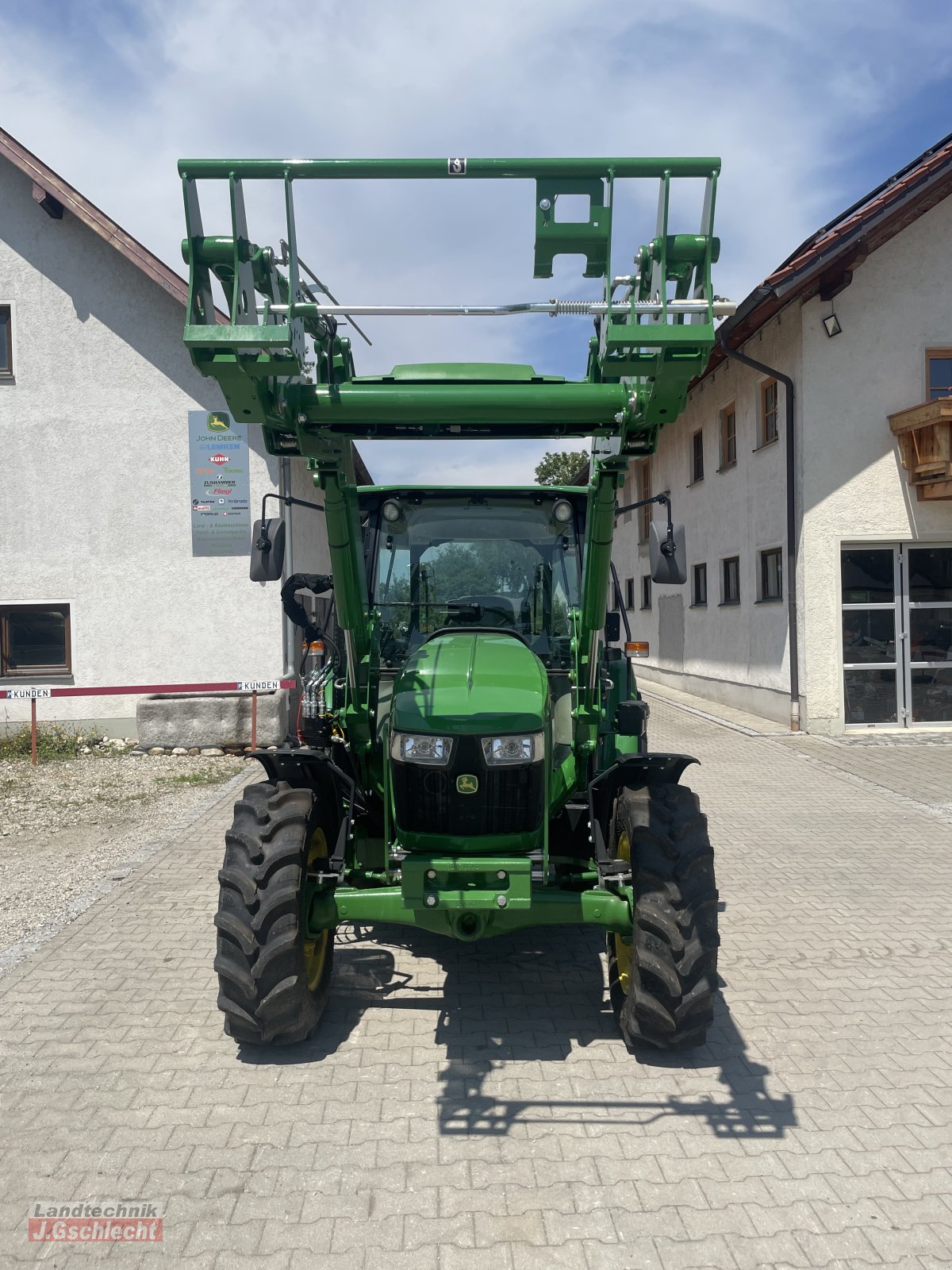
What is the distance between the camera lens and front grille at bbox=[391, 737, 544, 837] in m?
3.69

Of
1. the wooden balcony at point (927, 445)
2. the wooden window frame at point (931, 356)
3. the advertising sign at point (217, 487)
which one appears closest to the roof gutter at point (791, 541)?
the wooden balcony at point (927, 445)

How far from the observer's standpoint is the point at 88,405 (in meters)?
11.5

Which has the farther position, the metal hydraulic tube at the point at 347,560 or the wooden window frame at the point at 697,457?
the wooden window frame at the point at 697,457

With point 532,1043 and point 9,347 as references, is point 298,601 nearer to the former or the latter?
point 532,1043

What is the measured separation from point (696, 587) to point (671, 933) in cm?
1440

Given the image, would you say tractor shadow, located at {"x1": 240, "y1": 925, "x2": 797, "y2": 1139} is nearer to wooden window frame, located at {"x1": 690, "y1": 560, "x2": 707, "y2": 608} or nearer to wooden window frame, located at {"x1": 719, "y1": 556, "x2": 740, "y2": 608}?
wooden window frame, located at {"x1": 719, "y1": 556, "x2": 740, "y2": 608}

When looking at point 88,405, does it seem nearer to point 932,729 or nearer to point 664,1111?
point 664,1111

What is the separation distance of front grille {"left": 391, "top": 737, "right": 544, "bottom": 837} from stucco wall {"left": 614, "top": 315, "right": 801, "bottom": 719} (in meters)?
7.27

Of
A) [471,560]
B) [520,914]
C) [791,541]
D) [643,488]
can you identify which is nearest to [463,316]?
[471,560]

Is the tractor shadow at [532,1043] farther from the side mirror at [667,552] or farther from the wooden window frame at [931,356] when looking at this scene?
the wooden window frame at [931,356]

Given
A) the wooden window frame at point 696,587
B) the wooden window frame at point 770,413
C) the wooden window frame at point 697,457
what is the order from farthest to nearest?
the wooden window frame at point 697,457, the wooden window frame at point 696,587, the wooden window frame at point 770,413

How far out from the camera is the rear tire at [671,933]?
3.54 metres

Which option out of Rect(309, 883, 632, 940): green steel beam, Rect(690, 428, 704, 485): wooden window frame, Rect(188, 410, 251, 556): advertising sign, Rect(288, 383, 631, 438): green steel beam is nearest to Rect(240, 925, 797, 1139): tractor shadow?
Rect(309, 883, 632, 940): green steel beam

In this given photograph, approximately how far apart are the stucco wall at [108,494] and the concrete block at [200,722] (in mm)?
538
